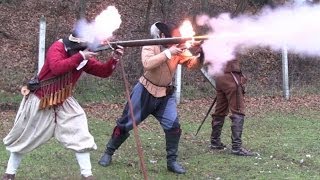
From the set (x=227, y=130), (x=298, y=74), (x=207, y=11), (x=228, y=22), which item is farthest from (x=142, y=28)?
(x=228, y=22)

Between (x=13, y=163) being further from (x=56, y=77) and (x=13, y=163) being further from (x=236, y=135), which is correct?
(x=236, y=135)

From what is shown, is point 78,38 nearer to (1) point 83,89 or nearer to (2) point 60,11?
(1) point 83,89

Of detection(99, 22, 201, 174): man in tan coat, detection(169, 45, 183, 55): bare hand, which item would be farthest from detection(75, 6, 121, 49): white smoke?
detection(99, 22, 201, 174): man in tan coat

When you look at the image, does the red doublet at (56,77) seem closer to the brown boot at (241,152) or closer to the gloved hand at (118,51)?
the gloved hand at (118,51)

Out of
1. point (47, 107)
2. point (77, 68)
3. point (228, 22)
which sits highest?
point (228, 22)

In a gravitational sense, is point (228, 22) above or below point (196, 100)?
above

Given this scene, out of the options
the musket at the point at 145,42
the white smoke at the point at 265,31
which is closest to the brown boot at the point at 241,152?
the white smoke at the point at 265,31

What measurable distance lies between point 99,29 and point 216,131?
3.15m

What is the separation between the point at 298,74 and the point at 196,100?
13.4 feet

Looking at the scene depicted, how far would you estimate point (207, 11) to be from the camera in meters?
17.6

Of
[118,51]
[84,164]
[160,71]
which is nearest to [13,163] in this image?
[84,164]

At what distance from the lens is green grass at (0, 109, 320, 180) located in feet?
23.5

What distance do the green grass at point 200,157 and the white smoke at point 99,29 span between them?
1.76 m

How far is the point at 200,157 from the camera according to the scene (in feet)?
26.9
